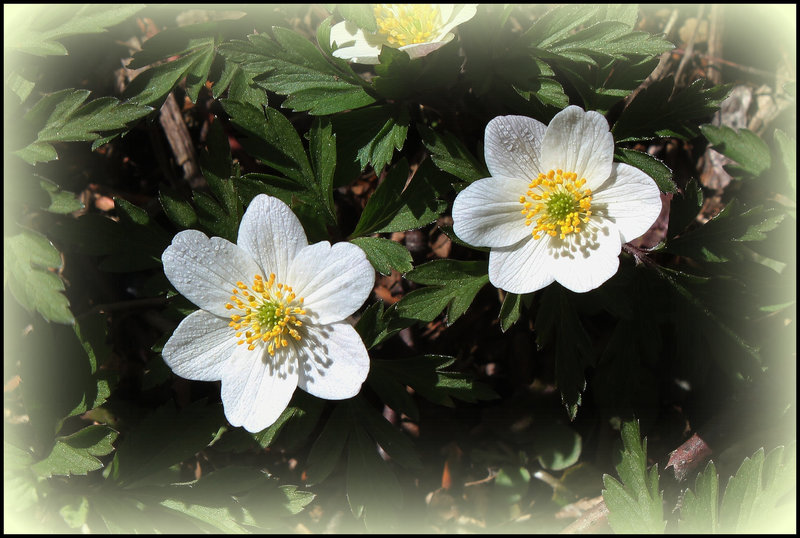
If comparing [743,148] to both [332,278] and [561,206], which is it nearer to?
[561,206]

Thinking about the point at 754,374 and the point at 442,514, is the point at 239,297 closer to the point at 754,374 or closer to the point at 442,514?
the point at 442,514

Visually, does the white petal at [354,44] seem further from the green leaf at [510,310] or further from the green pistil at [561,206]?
the green leaf at [510,310]

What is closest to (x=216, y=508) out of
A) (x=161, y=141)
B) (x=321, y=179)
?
(x=321, y=179)

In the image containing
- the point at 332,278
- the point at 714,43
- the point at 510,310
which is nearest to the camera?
the point at 332,278

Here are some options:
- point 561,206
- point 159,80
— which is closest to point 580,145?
point 561,206

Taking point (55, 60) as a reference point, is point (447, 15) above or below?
above

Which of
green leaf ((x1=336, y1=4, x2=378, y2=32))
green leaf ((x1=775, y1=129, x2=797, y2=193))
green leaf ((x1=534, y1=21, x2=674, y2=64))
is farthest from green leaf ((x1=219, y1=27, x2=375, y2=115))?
green leaf ((x1=775, y1=129, x2=797, y2=193))
